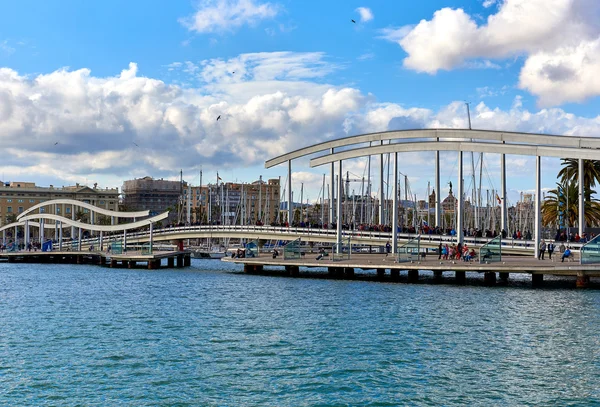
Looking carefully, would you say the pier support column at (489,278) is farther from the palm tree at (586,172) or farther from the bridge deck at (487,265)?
the palm tree at (586,172)

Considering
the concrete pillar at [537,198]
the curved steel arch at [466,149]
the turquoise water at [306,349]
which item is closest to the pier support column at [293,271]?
the curved steel arch at [466,149]

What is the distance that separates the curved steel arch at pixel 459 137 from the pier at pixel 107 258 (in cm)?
1928

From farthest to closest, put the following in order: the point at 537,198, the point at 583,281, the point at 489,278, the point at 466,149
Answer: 1. the point at 466,149
2. the point at 489,278
3. the point at 537,198
4. the point at 583,281

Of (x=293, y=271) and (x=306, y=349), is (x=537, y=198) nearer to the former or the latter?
(x=293, y=271)

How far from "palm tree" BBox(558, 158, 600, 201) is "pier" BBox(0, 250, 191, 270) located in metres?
44.1

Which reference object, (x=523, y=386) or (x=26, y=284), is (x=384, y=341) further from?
(x=26, y=284)

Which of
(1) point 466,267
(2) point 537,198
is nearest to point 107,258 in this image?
(1) point 466,267

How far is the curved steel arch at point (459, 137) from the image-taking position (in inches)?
2172

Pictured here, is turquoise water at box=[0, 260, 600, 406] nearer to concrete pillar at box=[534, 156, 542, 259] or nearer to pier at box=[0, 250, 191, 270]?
concrete pillar at box=[534, 156, 542, 259]

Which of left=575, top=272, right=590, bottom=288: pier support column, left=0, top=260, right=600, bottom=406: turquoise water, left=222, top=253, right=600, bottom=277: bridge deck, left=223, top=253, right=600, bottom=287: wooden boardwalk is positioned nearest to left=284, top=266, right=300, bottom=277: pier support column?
left=223, top=253, right=600, bottom=287: wooden boardwalk

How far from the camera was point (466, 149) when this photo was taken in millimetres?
59781

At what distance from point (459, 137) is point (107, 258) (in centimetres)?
5483

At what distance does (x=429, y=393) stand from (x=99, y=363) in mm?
11604

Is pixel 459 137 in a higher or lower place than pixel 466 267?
higher
